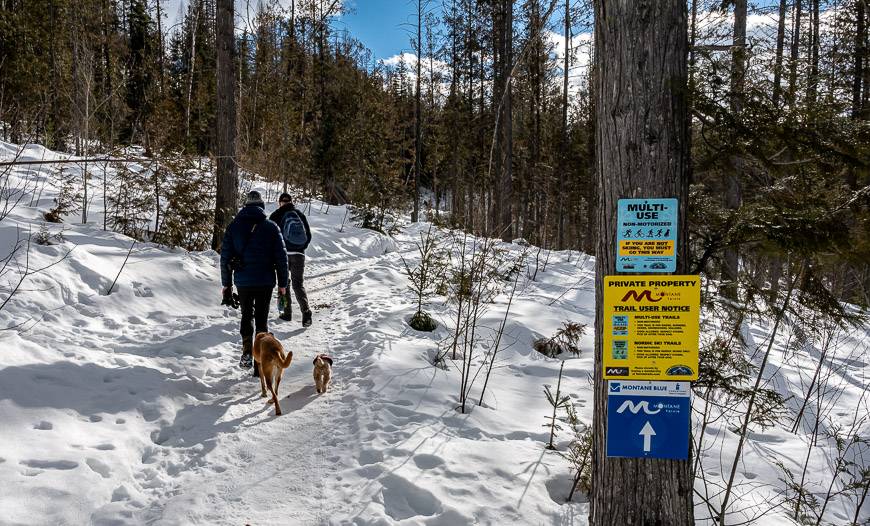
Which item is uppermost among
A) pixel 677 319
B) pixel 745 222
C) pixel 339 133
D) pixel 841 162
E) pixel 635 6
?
pixel 339 133

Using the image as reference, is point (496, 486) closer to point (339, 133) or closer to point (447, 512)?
point (447, 512)

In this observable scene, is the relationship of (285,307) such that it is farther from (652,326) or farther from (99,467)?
(652,326)

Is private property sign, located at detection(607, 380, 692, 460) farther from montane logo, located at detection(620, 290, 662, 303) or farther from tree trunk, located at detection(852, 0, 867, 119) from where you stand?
tree trunk, located at detection(852, 0, 867, 119)

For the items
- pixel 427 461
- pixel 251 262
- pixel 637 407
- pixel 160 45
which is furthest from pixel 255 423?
pixel 160 45

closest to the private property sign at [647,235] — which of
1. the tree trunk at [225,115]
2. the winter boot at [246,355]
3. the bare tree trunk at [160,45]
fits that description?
the winter boot at [246,355]

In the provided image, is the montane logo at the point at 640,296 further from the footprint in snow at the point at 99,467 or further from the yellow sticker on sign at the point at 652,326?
the footprint in snow at the point at 99,467

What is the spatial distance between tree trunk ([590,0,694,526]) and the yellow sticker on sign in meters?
0.12

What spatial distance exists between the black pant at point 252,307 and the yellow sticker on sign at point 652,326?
4.67 meters

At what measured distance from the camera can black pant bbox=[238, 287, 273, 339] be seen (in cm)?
586

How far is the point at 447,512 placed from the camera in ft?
10.7

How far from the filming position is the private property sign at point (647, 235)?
2.19 m

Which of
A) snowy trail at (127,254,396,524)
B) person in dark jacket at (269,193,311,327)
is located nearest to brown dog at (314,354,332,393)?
snowy trail at (127,254,396,524)

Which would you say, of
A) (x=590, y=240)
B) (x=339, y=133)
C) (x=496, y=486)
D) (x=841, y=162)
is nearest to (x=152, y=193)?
(x=496, y=486)

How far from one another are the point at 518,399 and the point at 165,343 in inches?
172
